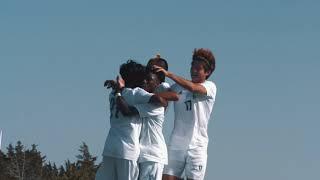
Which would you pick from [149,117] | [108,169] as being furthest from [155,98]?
[108,169]

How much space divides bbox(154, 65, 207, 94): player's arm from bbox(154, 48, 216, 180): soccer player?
0.02m

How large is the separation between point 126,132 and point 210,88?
1609mm

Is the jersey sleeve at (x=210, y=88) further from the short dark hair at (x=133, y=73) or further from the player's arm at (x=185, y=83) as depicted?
the short dark hair at (x=133, y=73)

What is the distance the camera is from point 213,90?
1245cm

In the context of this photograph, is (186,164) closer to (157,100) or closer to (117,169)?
(117,169)

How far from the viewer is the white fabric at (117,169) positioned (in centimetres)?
1137

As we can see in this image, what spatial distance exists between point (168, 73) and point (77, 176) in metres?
62.4

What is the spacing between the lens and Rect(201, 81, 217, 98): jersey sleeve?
40.4ft

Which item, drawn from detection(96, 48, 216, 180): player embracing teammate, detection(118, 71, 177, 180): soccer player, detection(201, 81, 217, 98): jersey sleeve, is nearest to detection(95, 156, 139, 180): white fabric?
detection(96, 48, 216, 180): player embracing teammate

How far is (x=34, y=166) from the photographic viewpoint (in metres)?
91.2

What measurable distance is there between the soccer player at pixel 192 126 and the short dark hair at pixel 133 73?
0.88 metres

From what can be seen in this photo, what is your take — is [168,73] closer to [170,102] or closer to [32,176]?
[170,102]

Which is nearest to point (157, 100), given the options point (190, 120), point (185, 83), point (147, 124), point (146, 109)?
point (146, 109)

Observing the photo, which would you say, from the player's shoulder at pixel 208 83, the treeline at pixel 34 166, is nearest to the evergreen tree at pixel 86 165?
the treeline at pixel 34 166
